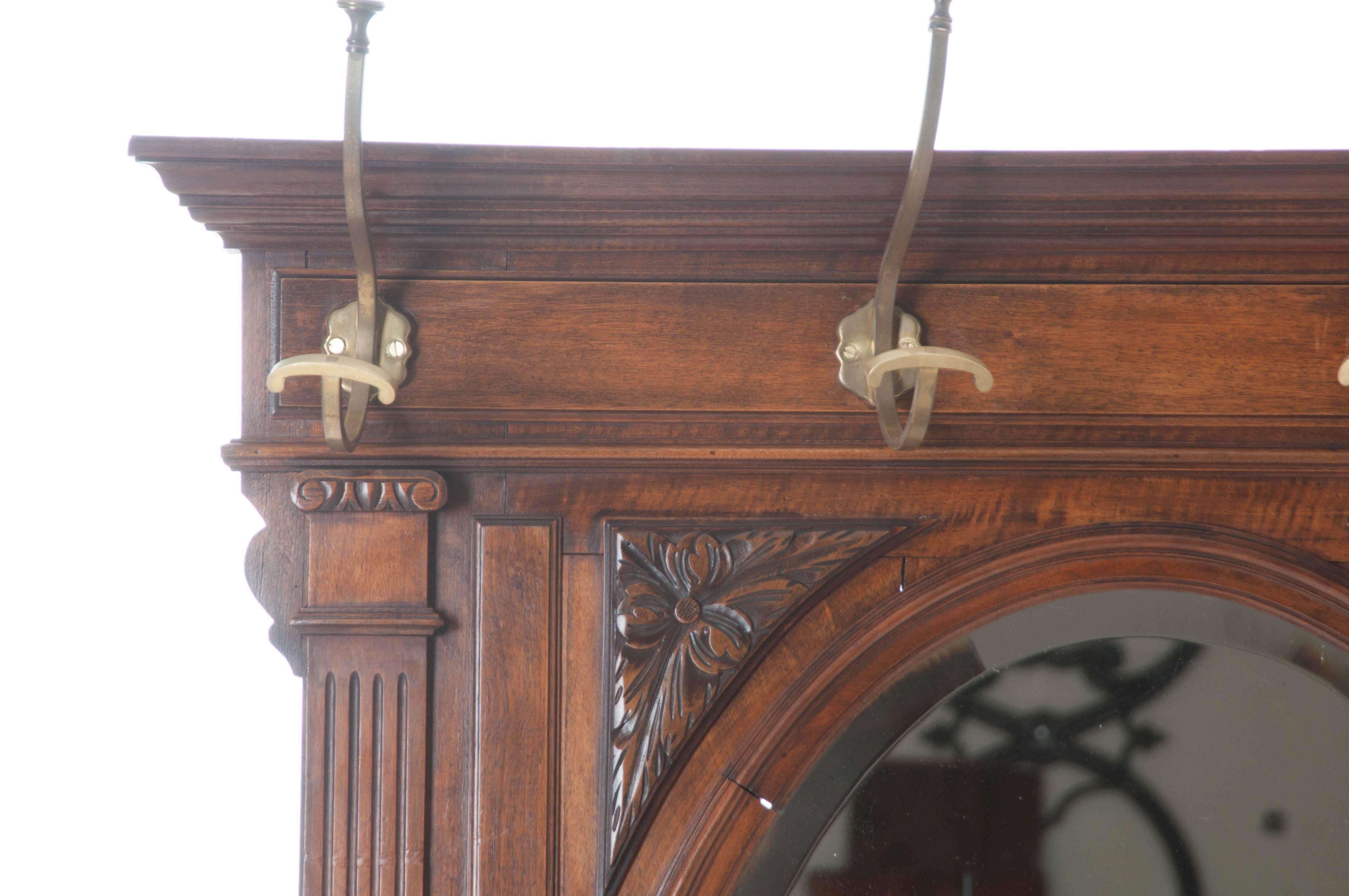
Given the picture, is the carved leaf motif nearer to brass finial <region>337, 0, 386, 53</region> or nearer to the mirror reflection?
the mirror reflection

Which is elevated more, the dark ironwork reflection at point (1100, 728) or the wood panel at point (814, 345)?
the wood panel at point (814, 345)

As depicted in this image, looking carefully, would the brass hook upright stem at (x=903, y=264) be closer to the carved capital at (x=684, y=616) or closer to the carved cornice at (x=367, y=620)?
the carved capital at (x=684, y=616)

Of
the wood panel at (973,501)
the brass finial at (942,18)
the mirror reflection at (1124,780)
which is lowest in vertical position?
the mirror reflection at (1124,780)

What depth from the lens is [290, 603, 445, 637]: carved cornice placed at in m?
0.64

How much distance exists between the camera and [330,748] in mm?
648

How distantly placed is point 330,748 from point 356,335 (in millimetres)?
260

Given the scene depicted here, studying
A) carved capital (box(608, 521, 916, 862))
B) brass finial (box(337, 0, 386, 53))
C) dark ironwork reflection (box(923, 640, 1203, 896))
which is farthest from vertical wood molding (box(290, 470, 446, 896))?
dark ironwork reflection (box(923, 640, 1203, 896))

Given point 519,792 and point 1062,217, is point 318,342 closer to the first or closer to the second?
point 519,792

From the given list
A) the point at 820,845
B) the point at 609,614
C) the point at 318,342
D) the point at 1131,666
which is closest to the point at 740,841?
the point at 820,845

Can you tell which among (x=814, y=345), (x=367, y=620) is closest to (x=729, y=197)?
(x=814, y=345)

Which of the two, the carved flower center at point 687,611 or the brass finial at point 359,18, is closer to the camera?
the brass finial at point 359,18

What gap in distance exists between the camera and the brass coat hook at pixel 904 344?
57 cm

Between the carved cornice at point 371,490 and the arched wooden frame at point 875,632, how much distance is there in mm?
237

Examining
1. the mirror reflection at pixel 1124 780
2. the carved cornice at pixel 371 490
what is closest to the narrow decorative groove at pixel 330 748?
the carved cornice at pixel 371 490
